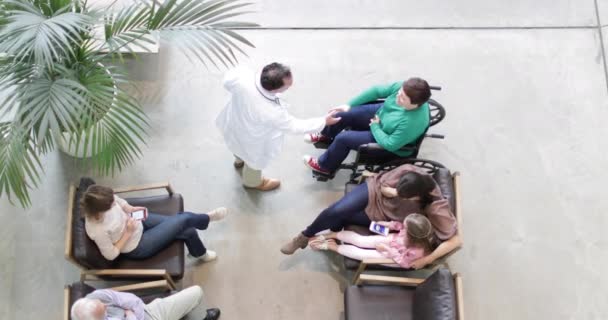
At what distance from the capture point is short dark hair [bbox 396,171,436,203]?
2.77 metres

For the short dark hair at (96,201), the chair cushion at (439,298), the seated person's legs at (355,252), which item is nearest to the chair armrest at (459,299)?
the chair cushion at (439,298)

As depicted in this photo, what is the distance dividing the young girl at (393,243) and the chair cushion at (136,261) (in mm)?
876

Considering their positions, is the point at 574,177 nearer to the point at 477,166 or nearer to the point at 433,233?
the point at 477,166

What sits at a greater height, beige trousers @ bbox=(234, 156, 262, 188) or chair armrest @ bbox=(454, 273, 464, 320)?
beige trousers @ bbox=(234, 156, 262, 188)

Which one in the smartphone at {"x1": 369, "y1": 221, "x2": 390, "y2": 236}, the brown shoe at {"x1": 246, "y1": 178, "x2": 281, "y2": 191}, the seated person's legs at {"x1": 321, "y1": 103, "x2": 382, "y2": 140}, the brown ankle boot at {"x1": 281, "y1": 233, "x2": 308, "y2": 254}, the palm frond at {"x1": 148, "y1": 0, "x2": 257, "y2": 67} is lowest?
the brown ankle boot at {"x1": 281, "y1": 233, "x2": 308, "y2": 254}

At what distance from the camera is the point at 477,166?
12.7ft

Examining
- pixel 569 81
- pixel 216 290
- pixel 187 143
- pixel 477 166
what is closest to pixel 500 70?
pixel 569 81

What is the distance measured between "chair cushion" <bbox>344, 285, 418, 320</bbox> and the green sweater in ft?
2.91

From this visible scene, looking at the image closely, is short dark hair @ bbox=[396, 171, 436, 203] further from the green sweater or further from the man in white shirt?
the man in white shirt

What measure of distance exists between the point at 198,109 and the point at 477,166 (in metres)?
2.27

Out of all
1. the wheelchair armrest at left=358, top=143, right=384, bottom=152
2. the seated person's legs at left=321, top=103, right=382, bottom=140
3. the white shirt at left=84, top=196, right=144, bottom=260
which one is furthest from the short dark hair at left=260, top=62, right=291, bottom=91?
the white shirt at left=84, top=196, right=144, bottom=260

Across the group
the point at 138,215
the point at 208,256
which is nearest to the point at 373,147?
the point at 208,256

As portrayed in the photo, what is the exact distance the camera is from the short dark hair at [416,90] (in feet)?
9.49

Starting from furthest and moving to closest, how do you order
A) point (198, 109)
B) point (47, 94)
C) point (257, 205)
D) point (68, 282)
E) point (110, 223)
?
point (198, 109) < point (257, 205) < point (68, 282) < point (110, 223) < point (47, 94)
